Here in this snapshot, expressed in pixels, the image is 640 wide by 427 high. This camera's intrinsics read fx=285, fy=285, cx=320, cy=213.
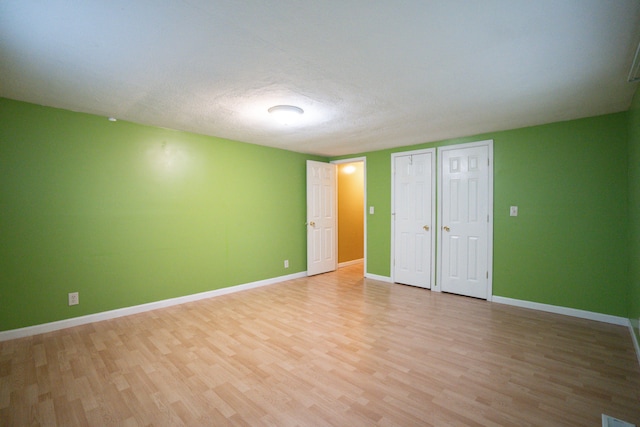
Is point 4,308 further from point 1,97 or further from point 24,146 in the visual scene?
point 1,97

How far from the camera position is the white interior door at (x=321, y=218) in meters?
5.48

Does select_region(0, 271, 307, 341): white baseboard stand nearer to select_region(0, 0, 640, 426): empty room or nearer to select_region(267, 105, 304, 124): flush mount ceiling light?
select_region(0, 0, 640, 426): empty room

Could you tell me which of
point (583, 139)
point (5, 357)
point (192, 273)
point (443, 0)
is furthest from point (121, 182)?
point (583, 139)

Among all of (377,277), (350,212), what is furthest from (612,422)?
(350,212)

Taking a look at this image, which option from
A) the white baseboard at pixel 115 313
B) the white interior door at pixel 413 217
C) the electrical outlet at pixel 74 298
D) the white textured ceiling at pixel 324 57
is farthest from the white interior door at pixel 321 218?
the electrical outlet at pixel 74 298

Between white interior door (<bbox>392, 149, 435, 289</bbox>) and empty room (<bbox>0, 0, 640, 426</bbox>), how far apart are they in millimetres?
33

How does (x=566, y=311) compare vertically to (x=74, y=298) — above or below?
below

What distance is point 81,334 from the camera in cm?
294

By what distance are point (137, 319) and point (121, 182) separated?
164 centimetres

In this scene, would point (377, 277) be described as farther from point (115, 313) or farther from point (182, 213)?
point (115, 313)

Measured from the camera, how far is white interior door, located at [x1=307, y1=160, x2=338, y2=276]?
5480mm

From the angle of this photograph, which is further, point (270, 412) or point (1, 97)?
point (1, 97)

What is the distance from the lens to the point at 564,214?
11.4ft

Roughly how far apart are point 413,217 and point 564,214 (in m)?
1.93
